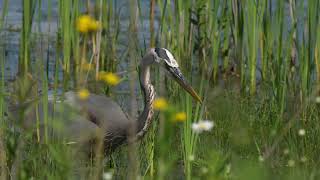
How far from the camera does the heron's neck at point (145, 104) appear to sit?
16.6 feet

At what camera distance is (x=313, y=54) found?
539cm

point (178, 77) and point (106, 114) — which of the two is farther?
point (106, 114)

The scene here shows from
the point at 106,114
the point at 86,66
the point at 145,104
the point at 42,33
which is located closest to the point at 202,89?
the point at 145,104

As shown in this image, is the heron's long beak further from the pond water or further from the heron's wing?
the pond water

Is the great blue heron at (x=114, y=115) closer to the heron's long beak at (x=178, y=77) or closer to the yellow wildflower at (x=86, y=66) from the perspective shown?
the heron's long beak at (x=178, y=77)

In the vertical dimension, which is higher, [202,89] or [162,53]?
[162,53]

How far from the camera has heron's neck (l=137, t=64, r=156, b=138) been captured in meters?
5.06

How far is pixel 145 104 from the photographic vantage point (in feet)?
17.0

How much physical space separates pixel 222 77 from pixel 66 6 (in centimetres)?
232

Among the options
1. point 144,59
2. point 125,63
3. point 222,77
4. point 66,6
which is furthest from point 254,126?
point 125,63

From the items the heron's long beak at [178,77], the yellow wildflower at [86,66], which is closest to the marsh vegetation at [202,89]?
the yellow wildflower at [86,66]

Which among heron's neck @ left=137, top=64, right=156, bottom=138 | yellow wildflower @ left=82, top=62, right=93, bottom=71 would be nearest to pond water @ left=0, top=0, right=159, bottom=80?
yellow wildflower @ left=82, top=62, right=93, bottom=71

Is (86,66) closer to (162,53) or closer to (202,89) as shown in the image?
(162,53)

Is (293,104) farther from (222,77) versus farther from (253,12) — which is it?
(222,77)
